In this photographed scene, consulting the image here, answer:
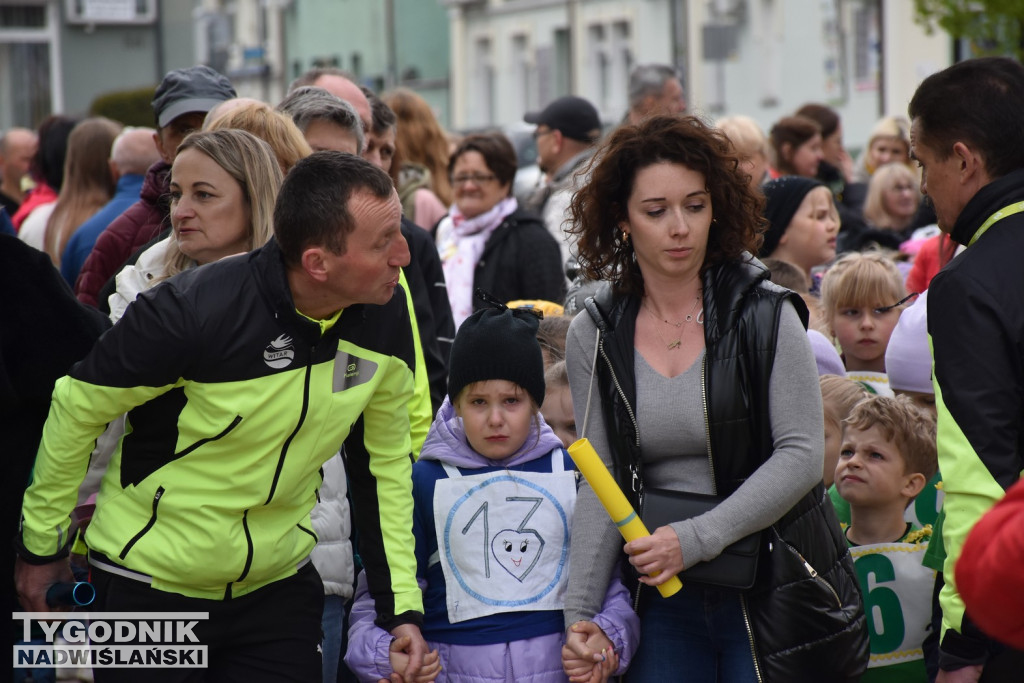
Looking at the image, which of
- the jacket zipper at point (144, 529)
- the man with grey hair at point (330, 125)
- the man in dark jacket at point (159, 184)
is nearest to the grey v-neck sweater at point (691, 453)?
the jacket zipper at point (144, 529)

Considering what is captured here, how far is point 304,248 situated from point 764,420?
1.29m

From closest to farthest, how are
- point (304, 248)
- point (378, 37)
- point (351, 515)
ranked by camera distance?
point (304, 248)
point (351, 515)
point (378, 37)

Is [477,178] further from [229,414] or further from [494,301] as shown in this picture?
[229,414]

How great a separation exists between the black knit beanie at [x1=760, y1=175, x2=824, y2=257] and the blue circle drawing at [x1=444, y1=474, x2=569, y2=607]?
9.36 ft

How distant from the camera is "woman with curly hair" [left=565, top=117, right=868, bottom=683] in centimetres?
338

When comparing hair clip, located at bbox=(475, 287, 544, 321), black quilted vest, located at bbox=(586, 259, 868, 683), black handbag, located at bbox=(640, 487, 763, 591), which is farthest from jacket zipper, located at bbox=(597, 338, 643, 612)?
hair clip, located at bbox=(475, 287, 544, 321)

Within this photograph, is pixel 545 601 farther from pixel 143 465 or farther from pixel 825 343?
pixel 825 343

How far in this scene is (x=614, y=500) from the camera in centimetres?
338

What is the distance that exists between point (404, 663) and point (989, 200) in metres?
1.92

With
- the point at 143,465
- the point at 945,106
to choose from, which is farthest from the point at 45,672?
the point at 945,106

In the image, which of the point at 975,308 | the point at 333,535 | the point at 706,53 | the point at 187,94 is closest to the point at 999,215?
the point at 975,308

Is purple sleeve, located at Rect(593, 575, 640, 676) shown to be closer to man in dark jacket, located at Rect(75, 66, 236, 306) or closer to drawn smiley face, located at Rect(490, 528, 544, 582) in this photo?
drawn smiley face, located at Rect(490, 528, 544, 582)


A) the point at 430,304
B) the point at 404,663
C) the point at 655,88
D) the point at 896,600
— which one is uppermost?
the point at 655,88

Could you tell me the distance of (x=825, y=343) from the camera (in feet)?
16.7
